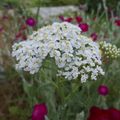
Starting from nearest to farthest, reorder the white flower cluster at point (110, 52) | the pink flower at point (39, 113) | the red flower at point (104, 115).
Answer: the red flower at point (104, 115)
the pink flower at point (39, 113)
the white flower cluster at point (110, 52)

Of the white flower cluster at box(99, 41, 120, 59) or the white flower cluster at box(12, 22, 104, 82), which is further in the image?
the white flower cluster at box(99, 41, 120, 59)

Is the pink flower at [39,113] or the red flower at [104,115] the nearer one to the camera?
the red flower at [104,115]

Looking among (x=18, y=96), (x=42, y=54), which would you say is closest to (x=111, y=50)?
(x=42, y=54)

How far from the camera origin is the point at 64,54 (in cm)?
204

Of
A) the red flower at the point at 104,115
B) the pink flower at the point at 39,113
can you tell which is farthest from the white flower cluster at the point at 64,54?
the red flower at the point at 104,115

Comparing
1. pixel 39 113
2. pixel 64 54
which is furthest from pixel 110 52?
pixel 39 113

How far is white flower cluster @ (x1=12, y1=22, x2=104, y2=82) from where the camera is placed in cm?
205

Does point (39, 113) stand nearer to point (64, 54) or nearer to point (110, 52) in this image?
point (64, 54)

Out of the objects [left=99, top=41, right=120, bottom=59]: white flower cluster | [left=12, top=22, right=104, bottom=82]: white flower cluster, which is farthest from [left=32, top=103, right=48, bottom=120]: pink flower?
[left=99, top=41, right=120, bottom=59]: white flower cluster

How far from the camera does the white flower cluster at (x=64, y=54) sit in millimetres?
2047

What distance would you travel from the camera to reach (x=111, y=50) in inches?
93.1

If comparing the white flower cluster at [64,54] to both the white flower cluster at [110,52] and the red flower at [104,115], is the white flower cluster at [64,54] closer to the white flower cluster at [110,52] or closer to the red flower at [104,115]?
the white flower cluster at [110,52]

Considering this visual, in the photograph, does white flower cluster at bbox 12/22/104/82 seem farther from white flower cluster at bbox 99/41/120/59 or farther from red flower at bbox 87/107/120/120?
red flower at bbox 87/107/120/120

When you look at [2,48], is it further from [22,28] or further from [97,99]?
[97,99]
